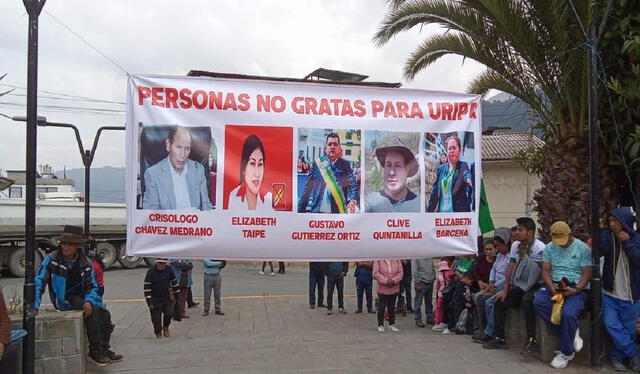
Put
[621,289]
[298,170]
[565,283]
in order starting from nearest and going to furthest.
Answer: [298,170]
[621,289]
[565,283]

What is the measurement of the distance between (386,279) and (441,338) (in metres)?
1.15

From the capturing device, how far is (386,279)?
8070 millimetres

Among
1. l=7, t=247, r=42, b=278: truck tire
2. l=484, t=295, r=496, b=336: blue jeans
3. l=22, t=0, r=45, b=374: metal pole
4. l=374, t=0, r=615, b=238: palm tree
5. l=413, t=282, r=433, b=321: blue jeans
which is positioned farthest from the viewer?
l=7, t=247, r=42, b=278: truck tire

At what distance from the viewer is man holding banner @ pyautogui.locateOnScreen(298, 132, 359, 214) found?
189 inches

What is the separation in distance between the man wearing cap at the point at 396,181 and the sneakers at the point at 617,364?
307 cm

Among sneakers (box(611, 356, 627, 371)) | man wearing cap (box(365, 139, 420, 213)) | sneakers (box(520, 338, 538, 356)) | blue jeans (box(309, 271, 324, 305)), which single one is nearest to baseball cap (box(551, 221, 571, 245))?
sneakers (box(520, 338, 538, 356))

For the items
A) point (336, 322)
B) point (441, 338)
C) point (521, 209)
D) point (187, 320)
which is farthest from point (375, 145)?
point (521, 209)

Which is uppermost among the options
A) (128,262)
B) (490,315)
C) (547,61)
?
(547,61)

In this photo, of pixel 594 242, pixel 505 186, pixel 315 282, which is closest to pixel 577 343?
pixel 594 242

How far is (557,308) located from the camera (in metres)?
6.10

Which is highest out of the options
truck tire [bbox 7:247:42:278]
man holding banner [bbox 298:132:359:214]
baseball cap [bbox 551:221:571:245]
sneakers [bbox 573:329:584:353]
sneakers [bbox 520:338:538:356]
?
man holding banner [bbox 298:132:359:214]

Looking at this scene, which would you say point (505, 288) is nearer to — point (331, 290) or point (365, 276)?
point (365, 276)

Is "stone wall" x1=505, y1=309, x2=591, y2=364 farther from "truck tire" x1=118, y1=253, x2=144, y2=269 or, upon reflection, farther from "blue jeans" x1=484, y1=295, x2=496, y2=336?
"truck tire" x1=118, y1=253, x2=144, y2=269

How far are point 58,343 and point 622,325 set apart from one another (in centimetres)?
614
